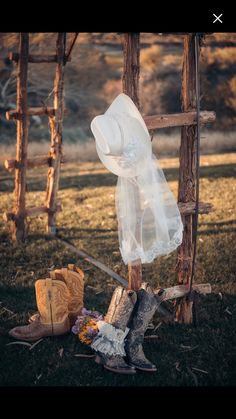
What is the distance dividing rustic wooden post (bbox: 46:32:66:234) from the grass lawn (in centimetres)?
52

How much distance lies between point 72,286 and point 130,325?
37.4 inches

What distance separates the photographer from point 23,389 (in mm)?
4402

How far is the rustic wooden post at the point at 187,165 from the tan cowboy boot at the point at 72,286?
1150 mm

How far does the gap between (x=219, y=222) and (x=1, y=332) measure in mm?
5415

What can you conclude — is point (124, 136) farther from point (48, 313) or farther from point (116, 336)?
point (48, 313)

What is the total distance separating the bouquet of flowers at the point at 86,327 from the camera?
506 cm

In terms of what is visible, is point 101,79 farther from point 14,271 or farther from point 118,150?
point 118,150

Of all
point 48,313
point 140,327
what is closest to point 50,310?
point 48,313

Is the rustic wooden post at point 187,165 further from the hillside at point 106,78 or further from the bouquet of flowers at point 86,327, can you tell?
the hillside at point 106,78

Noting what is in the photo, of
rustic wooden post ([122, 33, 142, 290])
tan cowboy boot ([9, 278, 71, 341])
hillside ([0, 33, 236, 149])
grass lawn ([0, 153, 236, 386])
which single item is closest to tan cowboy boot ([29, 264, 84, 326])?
tan cowboy boot ([9, 278, 71, 341])

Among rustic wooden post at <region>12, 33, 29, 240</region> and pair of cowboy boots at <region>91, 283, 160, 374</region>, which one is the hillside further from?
pair of cowboy boots at <region>91, 283, 160, 374</region>

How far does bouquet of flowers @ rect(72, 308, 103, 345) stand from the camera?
5059 millimetres

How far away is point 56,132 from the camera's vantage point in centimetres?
864

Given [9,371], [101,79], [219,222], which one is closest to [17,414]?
[9,371]
